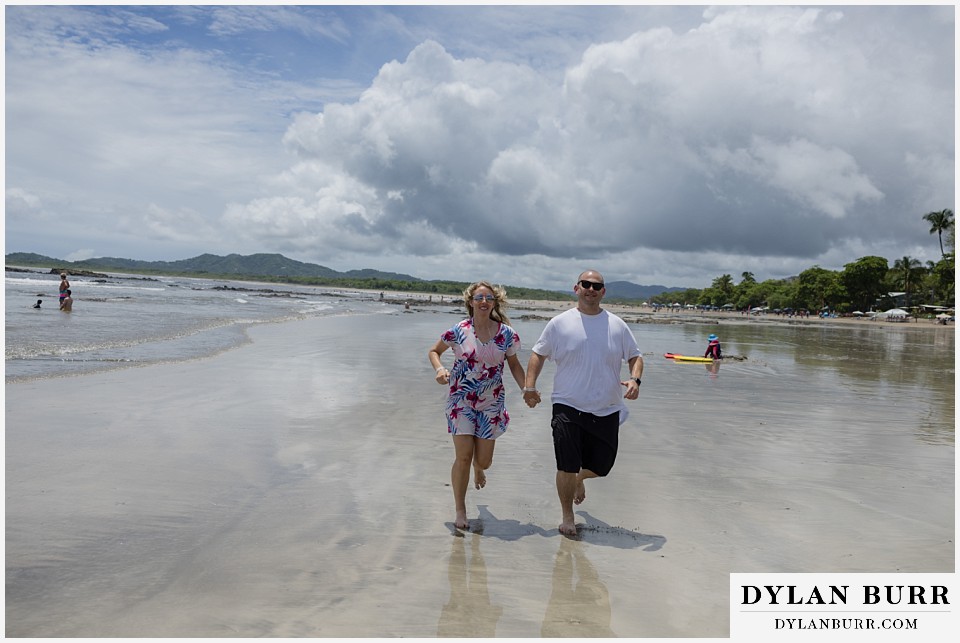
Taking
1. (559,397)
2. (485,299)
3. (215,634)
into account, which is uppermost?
(485,299)

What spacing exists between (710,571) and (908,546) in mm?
1780

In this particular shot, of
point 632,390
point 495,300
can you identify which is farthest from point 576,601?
point 495,300

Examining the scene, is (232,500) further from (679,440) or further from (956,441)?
(956,441)

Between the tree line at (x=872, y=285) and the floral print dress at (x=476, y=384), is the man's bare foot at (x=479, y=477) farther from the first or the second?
the tree line at (x=872, y=285)

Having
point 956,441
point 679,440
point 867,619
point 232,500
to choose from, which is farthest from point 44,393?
point 956,441

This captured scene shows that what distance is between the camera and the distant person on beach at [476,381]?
18.0 feet

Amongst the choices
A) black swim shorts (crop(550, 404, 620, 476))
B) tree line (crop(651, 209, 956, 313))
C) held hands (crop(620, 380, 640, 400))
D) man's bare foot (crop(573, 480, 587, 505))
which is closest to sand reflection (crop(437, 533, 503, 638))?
black swim shorts (crop(550, 404, 620, 476))

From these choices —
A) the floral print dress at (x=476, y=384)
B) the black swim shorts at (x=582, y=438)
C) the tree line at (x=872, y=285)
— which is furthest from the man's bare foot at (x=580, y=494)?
the tree line at (x=872, y=285)

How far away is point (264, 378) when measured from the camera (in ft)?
43.8

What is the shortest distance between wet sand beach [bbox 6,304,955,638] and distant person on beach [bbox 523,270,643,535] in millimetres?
582

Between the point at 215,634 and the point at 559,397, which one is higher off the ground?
the point at 559,397

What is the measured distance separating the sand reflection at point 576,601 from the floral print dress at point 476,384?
113cm

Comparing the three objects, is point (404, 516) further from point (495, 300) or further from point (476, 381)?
point (495, 300)

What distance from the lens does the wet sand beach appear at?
404 centimetres
